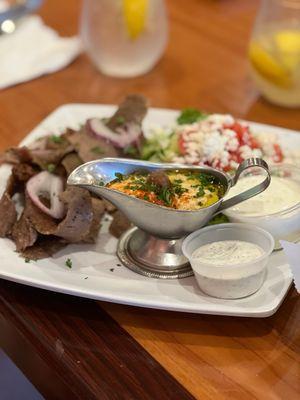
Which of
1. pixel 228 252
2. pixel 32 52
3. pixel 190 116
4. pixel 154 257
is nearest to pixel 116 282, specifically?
pixel 154 257

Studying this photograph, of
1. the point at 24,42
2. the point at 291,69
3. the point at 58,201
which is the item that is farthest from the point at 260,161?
the point at 24,42

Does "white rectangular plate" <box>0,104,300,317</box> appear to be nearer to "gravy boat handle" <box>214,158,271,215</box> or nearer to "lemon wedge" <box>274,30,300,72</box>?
"gravy boat handle" <box>214,158,271,215</box>

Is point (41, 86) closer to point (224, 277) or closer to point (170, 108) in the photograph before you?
point (170, 108)

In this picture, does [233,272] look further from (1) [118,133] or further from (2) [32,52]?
(2) [32,52]

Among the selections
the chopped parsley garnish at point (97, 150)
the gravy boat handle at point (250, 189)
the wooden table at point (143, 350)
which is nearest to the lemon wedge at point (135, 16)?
the chopped parsley garnish at point (97, 150)

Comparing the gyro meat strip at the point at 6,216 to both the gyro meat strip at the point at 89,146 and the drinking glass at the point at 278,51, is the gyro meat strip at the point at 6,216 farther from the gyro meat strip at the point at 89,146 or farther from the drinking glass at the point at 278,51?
the drinking glass at the point at 278,51

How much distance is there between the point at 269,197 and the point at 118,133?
37cm

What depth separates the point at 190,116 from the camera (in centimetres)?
152

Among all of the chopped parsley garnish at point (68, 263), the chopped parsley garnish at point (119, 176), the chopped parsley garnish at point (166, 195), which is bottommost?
the chopped parsley garnish at point (68, 263)

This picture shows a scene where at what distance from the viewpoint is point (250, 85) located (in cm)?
183

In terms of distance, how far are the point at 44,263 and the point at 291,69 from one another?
832mm

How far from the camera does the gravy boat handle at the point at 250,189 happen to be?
1051 millimetres

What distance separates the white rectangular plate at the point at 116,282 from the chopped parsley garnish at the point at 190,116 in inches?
14.7

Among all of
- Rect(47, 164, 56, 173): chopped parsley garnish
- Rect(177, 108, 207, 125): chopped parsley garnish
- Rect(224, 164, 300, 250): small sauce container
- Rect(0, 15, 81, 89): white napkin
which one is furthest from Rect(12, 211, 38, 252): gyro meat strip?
Rect(0, 15, 81, 89): white napkin
